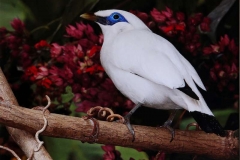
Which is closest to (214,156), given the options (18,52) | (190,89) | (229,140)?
(229,140)

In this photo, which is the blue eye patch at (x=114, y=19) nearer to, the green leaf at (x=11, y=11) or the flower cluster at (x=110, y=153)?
the green leaf at (x=11, y=11)

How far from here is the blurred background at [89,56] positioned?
1.10 metres

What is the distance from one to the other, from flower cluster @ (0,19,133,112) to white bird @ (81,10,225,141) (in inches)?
1.8

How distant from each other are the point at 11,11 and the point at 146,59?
13.8 inches

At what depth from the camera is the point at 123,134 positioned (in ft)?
3.29

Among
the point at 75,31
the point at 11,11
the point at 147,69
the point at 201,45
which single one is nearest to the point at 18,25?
the point at 11,11

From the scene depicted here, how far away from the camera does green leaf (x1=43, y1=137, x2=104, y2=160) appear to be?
1.10 meters

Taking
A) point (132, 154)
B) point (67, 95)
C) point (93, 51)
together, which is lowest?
point (132, 154)

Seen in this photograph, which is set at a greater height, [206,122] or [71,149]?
[206,122]

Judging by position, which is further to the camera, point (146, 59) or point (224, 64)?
point (224, 64)

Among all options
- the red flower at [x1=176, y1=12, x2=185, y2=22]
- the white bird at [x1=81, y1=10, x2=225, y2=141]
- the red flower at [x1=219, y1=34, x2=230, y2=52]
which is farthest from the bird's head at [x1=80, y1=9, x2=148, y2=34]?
the red flower at [x1=219, y1=34, x2=230, y2=52]

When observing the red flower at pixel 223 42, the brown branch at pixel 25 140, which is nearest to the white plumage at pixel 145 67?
the red flower at pixel 223 42

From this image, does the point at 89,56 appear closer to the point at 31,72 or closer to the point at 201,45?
the point at 31,72

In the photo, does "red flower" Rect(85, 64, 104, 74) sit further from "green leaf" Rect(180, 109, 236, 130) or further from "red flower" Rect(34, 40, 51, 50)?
"green leaf" Rect(180, 109, 236, 130)
